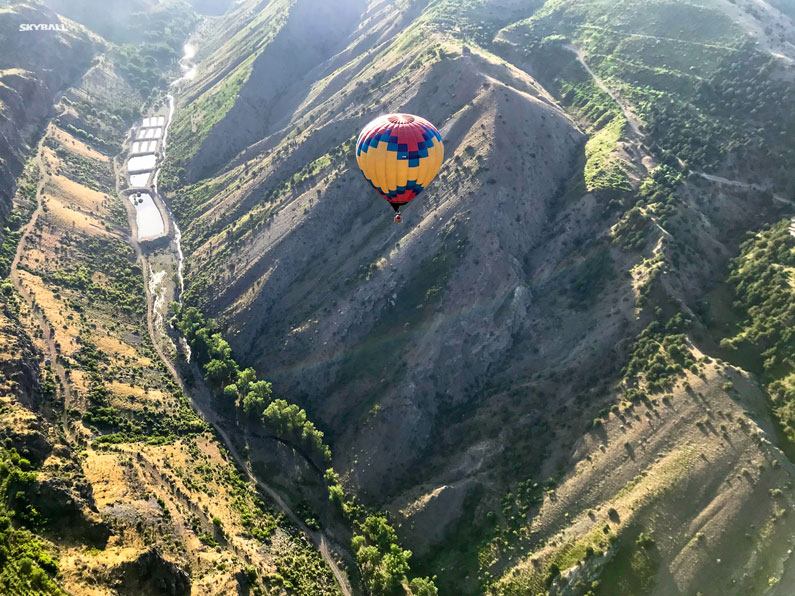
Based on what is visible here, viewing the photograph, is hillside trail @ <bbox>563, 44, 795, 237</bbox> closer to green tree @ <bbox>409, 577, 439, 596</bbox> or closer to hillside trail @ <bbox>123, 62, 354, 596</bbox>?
green tree @ <bbox>409, 577, 439, 596</bbox>

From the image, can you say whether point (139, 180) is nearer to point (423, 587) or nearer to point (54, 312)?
point (54, 312)

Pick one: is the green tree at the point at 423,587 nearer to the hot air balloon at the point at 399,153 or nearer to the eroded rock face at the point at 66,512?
the eroded rock face at the point at 66,512

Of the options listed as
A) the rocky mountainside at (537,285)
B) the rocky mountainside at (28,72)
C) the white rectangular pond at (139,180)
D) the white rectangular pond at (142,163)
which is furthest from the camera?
the white rectangular pond at (142,163)

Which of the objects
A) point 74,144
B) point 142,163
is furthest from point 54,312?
point 74,144

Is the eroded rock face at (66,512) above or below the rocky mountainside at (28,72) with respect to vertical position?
below

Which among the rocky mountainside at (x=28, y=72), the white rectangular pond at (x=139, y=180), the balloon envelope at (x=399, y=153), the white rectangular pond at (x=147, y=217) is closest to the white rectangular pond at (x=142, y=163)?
the white rectangular pond at (x=139, y=180)

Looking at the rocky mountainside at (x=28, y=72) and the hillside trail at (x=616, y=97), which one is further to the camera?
the rocky mountainside at (x=28, y=72)
